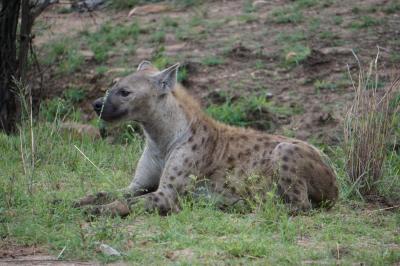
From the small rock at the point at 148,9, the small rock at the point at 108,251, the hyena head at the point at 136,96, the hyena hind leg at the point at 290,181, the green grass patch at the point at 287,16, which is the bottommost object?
the hyena hind leg at the point at 290,181

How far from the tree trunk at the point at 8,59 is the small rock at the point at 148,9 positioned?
11.0 feet

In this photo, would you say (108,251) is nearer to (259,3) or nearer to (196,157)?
(196,157)

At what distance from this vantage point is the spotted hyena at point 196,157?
5625 millimetres

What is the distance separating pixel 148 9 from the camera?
1144 centimetres

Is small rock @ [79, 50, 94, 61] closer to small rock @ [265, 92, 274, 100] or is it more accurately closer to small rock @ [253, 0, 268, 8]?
small rock @ [253, 0, 268, 8]

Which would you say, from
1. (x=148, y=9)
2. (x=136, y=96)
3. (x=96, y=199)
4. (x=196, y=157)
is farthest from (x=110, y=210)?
(x=148, y=9)

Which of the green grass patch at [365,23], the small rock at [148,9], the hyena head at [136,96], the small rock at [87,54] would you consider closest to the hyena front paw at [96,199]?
the hyena head at [136,96]

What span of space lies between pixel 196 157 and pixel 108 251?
64.1 inches

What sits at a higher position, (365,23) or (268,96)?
(365,23)

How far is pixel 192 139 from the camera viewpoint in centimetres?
592

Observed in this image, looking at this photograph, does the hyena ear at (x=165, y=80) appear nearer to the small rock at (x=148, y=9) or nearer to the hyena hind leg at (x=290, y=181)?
the hyena hind leg at (x=290, y=181)

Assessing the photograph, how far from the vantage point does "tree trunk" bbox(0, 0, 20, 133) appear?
8.02m

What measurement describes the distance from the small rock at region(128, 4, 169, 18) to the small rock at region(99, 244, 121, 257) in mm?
7233

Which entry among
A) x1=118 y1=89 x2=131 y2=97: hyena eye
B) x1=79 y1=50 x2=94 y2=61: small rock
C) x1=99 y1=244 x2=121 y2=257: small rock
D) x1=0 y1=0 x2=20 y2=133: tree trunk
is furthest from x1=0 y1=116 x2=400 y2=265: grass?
x1=79 y1=50 x2=94 y2=61: small rock
